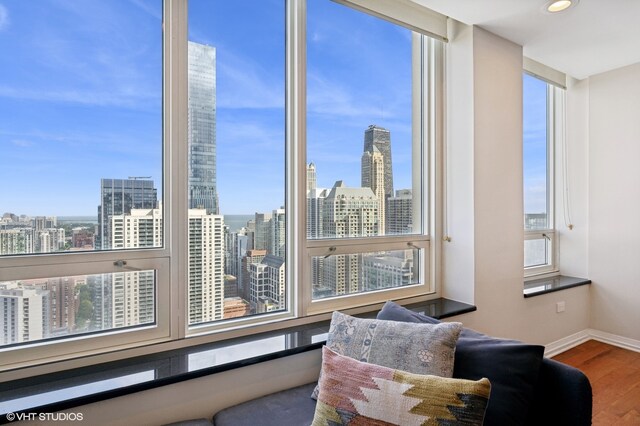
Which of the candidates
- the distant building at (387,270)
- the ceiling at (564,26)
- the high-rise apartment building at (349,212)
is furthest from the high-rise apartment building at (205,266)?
the ceiling at (564,26)

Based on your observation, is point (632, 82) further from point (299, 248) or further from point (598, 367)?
point (299, 248)

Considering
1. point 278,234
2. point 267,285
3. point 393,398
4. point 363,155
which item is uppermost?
point 363,155

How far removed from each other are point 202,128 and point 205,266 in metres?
0.68

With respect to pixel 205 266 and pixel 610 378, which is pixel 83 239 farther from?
pixel 610 378

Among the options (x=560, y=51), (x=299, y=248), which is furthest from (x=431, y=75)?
(x=299, y=248)

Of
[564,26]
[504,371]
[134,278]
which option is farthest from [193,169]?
[564,26]

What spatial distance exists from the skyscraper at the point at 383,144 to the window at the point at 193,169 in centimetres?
1

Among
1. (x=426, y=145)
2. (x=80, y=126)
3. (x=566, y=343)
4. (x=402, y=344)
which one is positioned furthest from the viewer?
(x=566, y=343)

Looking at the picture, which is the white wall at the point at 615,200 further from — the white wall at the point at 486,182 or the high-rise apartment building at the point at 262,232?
the high-rise apartment building at the point at 262,232

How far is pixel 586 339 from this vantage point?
3248 mm

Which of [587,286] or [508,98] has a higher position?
[508,98]

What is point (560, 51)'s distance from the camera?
8.95ft

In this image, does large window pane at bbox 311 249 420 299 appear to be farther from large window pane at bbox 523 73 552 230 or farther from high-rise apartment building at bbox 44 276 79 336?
large window pane at bbox 523 73 552 230

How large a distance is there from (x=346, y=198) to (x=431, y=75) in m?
1.14
